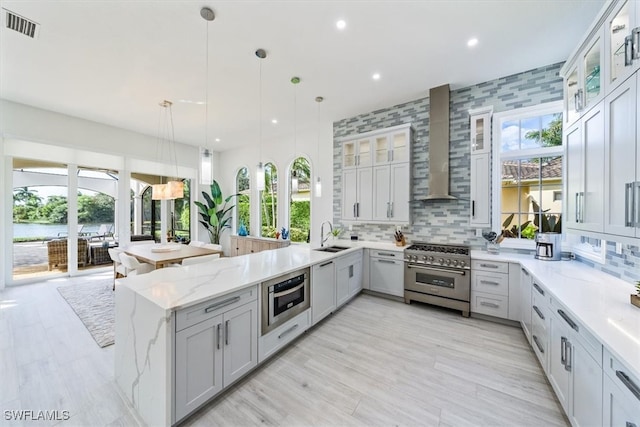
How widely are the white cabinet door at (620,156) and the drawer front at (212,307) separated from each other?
266cm

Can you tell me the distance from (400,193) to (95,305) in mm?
5178

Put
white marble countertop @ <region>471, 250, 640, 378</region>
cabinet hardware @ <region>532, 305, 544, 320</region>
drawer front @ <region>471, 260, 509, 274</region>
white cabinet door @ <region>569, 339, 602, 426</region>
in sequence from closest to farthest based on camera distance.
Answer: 1. white marble countertop @ <region>471, 250, 640, 378</region>
2. white cabinet door @ <region>569, 339, 602, 426</region>
3. cabinet hardware @ <region>532, 305, 544, 320</region>
4. drawer front @ <region>471, 260, 509, 274</region>

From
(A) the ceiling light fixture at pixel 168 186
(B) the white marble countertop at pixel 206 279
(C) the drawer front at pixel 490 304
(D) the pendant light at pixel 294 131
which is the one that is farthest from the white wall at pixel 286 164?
(C) the drawer front at pixel 490 304

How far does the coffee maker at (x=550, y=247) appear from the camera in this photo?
2842 mm

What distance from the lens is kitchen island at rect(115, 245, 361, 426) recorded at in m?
1.47

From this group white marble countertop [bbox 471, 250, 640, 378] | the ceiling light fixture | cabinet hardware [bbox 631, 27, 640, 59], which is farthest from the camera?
the ceiling light fixture

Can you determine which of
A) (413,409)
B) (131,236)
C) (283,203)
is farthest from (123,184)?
(413,409)

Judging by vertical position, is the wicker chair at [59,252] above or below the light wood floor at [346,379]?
above

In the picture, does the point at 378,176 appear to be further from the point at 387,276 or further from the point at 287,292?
the point at 287,292

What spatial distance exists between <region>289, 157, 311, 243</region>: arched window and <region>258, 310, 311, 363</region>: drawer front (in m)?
3.21

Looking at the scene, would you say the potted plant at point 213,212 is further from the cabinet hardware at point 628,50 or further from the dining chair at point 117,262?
the cabinet hardware at point 628,50

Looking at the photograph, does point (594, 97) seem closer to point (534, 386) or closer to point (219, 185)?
point (534, 386)

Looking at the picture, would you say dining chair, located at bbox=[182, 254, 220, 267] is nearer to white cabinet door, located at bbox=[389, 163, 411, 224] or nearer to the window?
white cabinet door, located at bbox=[389, 163, 411, 224]

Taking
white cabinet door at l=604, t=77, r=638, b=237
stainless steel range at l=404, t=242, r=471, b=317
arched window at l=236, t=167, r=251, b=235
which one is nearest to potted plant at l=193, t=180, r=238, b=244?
arched window at l=236, t=167, r=251, b=235
